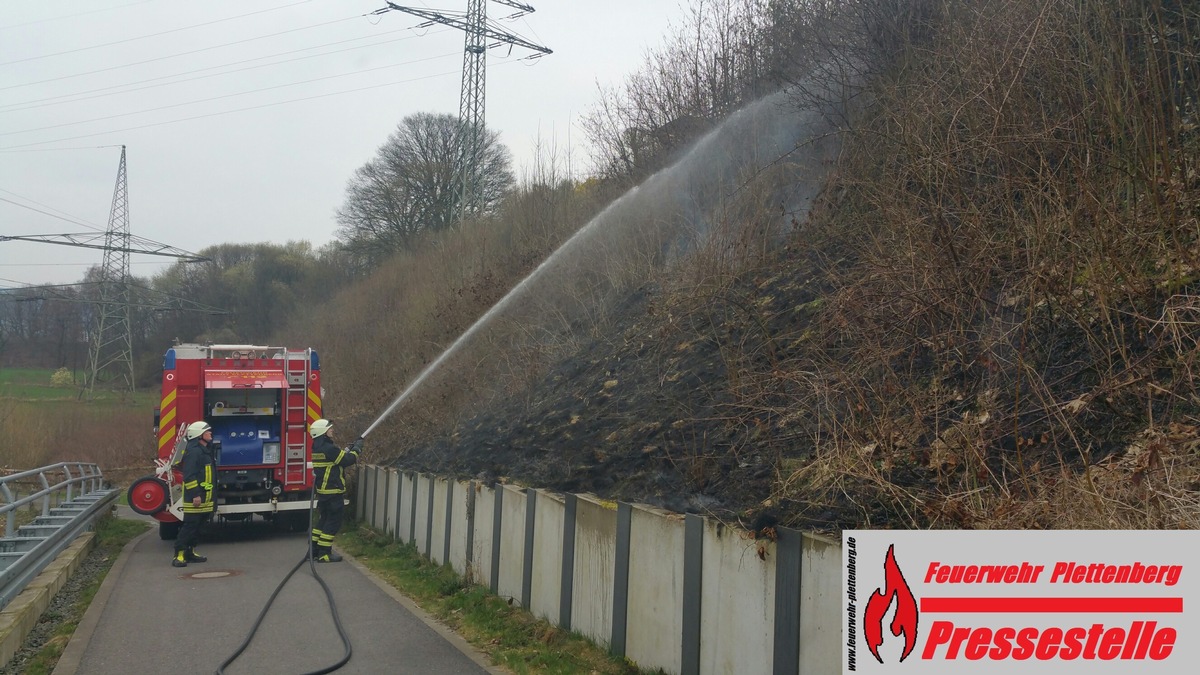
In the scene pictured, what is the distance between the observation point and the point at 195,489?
41.9 feet

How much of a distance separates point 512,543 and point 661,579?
3.08m

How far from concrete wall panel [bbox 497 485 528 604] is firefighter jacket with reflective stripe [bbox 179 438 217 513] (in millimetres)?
5706

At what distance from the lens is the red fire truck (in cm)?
1461

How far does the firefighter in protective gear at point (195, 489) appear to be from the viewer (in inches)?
498

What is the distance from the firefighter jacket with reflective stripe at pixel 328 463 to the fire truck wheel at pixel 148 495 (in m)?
2.65

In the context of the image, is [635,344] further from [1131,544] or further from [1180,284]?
[1131,544]

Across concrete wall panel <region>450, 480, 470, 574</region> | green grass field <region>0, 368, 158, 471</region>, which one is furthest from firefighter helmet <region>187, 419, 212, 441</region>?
green grass field <region>0, 368, 158, 471</region>

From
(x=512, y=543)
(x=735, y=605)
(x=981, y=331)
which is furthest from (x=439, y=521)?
(x=981, y=331)

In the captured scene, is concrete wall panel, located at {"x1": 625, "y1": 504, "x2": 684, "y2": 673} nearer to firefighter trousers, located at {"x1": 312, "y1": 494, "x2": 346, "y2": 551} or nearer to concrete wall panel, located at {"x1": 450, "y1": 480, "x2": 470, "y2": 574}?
concrete wall panel, located at {"x1": 450, "y1": 480, "x2": 470, "y2": 574}

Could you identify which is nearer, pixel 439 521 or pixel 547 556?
pixel 547 556

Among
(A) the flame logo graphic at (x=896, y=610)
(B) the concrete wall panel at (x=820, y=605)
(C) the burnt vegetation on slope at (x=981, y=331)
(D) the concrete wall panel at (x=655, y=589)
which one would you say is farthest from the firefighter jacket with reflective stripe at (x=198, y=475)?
(A) the flame logo graphic at (x=896, y=610)

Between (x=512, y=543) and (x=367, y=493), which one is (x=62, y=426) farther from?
(x=512, y=543)

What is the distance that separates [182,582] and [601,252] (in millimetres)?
9540

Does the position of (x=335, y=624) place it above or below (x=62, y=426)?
below
